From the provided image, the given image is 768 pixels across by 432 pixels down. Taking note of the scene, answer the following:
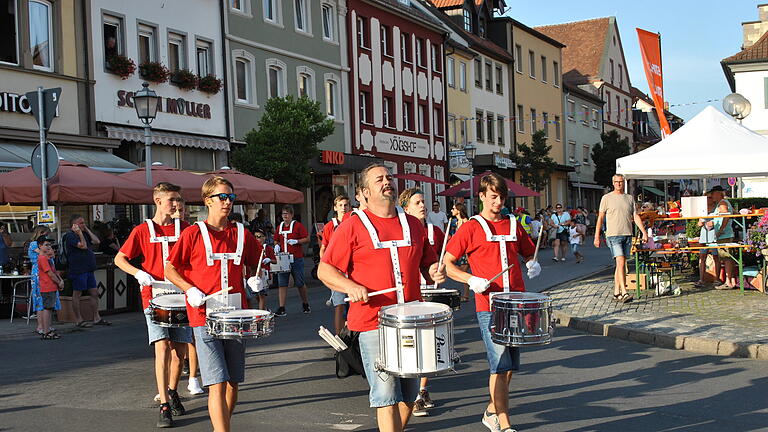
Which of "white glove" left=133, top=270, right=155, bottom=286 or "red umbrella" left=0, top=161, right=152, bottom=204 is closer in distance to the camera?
"white glove" left=133, top=270, right=155, bottom=286

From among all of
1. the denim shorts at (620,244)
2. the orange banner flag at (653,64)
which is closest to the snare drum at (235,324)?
the denim shorts at (620,244)

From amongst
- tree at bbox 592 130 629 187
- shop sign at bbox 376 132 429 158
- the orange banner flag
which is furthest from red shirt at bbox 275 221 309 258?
tree at bbox 592 130 629 187

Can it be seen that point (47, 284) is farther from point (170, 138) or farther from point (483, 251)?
point (170, 138)

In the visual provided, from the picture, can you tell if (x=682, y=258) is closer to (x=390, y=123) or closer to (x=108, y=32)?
(x=108, y=32)

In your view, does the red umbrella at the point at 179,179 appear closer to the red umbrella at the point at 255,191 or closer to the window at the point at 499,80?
the red umbrella at the point at 255,191

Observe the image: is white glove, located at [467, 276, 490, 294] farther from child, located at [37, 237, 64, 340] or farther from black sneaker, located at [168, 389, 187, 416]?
child, located at [37, 237, 64, 340]

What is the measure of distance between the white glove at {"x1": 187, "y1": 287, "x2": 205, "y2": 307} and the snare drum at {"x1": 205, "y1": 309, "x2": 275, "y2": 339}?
117 millimetres

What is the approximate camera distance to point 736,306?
12.7m

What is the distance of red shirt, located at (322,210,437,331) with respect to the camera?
521cm

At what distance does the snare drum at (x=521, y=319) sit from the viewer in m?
5.85

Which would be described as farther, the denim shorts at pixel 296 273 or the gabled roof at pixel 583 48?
the gabled roof at pixel 583 48

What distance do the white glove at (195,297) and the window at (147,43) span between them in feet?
64.4

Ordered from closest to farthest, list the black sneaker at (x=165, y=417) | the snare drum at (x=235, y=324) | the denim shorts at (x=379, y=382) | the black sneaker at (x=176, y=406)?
1. the denim shorts at (x=379, y=382)
2. the snare drum at (x=235, y=324)
3. the black sneaker at (x=165, y=417)
4. the black sneaker at (x=176, y=406)

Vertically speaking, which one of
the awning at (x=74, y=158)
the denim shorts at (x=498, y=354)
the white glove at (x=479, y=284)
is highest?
Answer: the awning at (x=74, y=158)
